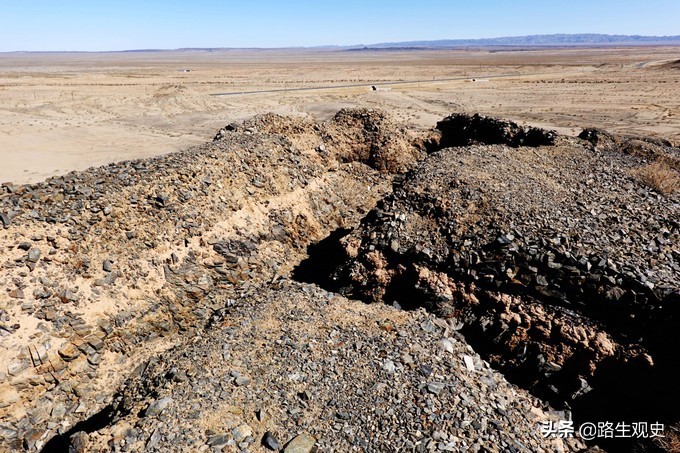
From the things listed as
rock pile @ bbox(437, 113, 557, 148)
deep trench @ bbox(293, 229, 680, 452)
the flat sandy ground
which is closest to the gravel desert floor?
deep trench @ bbox(293, 229, 680, 452)

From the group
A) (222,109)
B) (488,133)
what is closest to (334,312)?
(488,133)

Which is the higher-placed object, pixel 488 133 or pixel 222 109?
pixel 222 109

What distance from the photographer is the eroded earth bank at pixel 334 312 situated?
241 inches

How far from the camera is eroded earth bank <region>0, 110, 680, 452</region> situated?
6.13 meters

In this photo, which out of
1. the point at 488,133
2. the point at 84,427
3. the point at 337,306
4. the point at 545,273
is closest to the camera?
the point at 84,427

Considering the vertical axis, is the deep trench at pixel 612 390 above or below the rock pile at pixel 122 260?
below

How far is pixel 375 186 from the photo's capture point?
53.1 ft

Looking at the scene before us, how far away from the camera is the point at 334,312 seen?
27.9ft

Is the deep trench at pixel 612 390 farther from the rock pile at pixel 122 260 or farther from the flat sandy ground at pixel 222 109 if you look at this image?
the flat sandy ground at pixel 222 109

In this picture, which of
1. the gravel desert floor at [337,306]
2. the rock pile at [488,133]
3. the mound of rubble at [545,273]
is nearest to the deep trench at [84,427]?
the gravel desert floor at [337,306]

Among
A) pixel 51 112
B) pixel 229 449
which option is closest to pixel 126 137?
pixel 51 112

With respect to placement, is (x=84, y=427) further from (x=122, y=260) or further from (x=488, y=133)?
(x=488, y=133)

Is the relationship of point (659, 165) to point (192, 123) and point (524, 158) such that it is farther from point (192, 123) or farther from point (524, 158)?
point (192, 123)

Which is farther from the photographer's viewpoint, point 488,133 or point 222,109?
point 222,109
